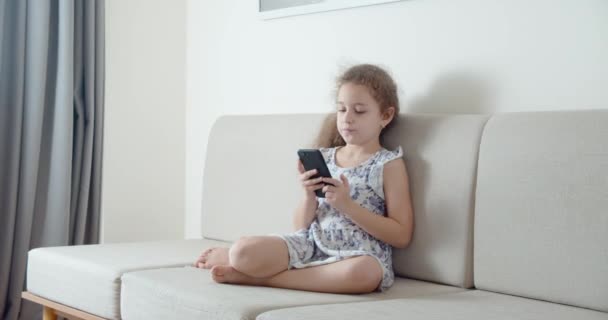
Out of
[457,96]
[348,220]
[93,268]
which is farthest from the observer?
[457,96]

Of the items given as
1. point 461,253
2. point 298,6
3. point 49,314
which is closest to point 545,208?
point 461,253

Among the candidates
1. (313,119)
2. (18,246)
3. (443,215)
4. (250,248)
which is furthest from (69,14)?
(443,215)

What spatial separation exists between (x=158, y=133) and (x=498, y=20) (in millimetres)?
1801

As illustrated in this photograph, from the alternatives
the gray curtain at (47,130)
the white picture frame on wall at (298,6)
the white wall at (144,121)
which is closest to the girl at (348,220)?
the white picture frame on wall at (298,6)

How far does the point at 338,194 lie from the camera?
7.33ft

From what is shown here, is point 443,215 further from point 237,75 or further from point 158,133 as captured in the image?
point 158,133

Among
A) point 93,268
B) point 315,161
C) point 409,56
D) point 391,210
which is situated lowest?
point 93,268

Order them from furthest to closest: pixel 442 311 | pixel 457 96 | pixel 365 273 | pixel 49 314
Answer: pixel 49 314
pixel 457 96
pixel 365 273
pixel 442 311

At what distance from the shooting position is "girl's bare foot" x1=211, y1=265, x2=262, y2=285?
2.15 meters

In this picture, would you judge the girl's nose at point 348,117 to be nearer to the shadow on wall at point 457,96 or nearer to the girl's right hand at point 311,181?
the girl's right hand at point 311,181

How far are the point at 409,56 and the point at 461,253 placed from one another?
30.1 inches

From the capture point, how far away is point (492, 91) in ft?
8.04

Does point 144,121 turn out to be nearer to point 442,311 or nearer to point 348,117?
point 348,117

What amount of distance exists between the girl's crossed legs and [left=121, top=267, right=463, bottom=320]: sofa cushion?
25 millimetres
